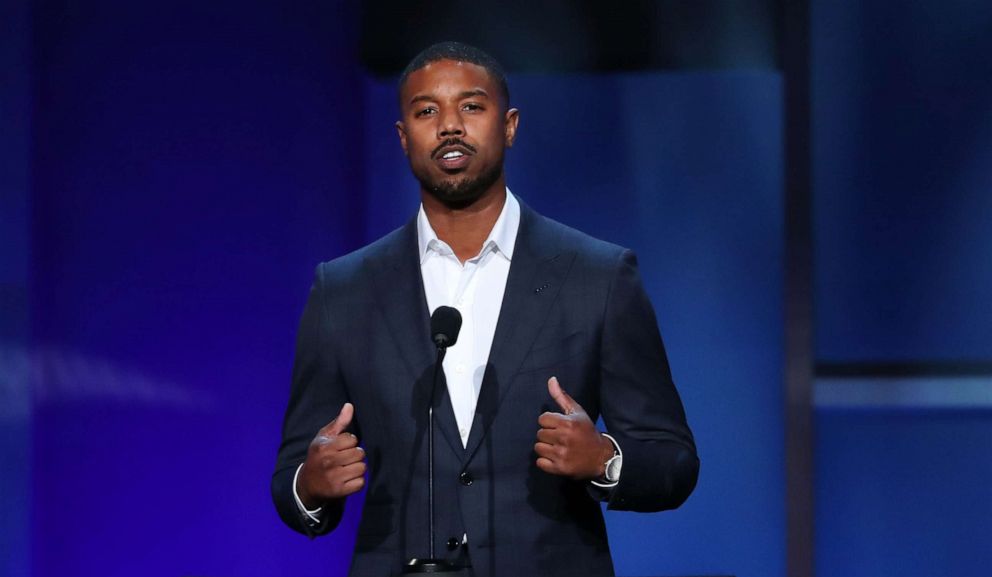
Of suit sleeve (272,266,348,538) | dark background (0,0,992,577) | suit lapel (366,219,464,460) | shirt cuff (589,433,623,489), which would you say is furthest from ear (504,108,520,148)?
dark background (0,0,992,577)

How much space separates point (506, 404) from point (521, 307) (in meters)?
0.16

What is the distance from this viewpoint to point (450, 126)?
217 centimetres

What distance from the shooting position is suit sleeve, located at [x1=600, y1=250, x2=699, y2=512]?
2.12 metres

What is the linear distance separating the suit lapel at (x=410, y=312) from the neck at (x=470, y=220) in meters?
0.07

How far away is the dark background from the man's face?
1512 mm

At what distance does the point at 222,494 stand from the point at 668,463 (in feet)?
6.09

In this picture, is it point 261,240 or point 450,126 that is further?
point 261,240

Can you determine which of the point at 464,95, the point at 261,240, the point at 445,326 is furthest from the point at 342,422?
the point at 261,240

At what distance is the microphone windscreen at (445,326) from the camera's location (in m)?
1.84

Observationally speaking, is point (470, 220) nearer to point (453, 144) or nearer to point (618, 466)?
point (453, 144)

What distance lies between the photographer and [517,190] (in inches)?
147

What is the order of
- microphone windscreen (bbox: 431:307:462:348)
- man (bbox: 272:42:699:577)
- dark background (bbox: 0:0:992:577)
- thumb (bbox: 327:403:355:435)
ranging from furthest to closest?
dark background (bbox: 0:0:992:577) < man (bbox: 272:42:699:577) < thumb (bbox: 327:403:355:435) < microphone windscreen (bbox: 431:307:462:348)

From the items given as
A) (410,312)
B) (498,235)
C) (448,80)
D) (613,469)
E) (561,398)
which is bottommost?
(613,469)

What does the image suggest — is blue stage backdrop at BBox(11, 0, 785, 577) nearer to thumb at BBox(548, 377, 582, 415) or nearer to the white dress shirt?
the white dress shirt
